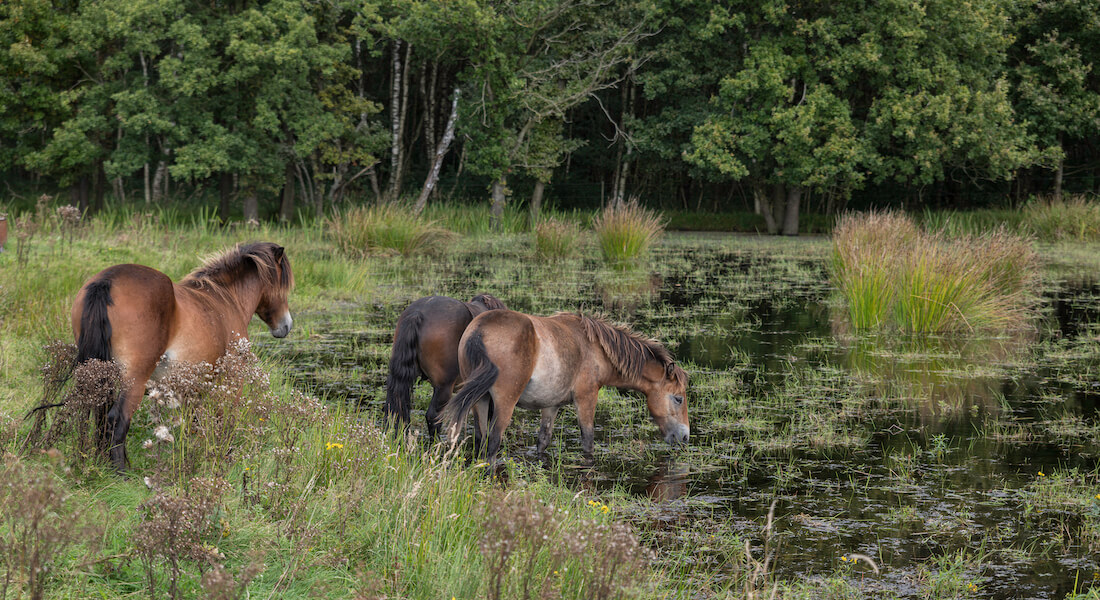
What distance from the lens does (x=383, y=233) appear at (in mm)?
18172

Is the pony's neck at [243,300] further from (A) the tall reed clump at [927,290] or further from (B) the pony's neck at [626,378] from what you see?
(A) the tall reed clump at [927,290]

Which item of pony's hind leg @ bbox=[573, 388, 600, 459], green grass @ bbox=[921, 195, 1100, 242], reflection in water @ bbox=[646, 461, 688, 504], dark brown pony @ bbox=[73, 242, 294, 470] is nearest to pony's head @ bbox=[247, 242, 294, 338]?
dark brown pony @ bbox=[73, 242, 294, 470]

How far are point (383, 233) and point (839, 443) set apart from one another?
12.7m

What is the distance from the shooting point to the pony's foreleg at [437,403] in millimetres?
6309

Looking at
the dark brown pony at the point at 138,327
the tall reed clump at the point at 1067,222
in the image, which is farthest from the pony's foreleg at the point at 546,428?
the tall reed clump at the point at 1067,222

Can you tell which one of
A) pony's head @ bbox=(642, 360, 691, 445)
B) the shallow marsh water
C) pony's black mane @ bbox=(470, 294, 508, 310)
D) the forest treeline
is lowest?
the shallow marsh water

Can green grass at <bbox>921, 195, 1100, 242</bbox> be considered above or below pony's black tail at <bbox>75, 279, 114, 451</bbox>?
above

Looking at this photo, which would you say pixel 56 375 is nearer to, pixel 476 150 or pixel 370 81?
pixel 476 150

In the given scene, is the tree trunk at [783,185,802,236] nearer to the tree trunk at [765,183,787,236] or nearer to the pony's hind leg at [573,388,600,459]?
the tree trunk at [765,183,787,236]

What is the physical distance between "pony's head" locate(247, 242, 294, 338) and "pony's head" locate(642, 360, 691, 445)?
233 centimetres

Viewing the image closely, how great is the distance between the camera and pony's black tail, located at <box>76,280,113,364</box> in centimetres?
456

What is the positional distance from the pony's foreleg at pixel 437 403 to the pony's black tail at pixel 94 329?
86.6 inches

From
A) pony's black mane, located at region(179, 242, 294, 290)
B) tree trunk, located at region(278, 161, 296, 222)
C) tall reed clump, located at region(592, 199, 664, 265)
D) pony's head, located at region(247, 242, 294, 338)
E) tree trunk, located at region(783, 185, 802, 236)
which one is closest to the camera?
pony's black mane, located at region(179, 242, 294, 290)

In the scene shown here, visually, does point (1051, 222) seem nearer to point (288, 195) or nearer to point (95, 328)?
point (288, 195)
